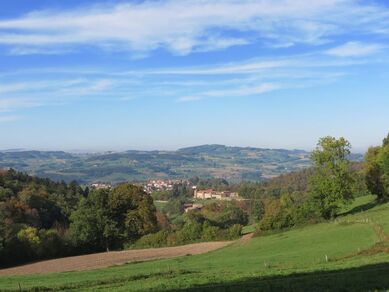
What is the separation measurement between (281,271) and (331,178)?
1681 inches

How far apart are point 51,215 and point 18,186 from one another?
51.5 feet

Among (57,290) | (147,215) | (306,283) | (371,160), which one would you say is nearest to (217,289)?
(306,283)

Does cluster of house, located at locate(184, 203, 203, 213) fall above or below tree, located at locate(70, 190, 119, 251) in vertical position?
below

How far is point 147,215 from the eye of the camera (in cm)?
8294

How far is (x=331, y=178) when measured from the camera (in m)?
66.7

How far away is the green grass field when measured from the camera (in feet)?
64.2

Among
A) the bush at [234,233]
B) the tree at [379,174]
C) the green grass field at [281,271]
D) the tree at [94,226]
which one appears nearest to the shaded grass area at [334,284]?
the green grass field at [281,271]

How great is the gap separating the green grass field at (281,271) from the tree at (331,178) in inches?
215

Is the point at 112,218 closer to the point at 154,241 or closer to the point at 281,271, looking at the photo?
the point at 154,241

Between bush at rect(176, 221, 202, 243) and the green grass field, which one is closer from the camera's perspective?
the green grass field

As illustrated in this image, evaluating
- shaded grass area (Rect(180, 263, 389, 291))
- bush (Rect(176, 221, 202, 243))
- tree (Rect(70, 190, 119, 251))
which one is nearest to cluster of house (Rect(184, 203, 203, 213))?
tree (Rect(70, 190, 119, 251))

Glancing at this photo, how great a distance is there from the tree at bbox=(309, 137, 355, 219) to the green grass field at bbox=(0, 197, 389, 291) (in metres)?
5.47

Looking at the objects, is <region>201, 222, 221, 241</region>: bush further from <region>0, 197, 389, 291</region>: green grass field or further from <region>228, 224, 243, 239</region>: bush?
<region>0, 197, 389, 291</region>: green grass field

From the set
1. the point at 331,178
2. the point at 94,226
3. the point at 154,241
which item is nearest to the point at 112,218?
the point at 94,226
